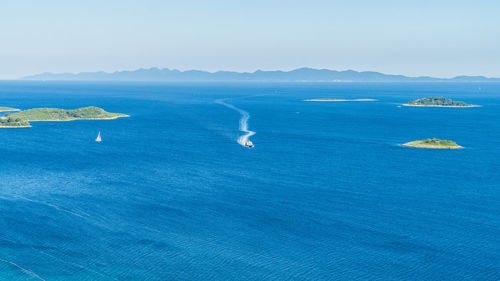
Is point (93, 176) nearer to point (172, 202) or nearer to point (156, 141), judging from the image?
point (172, 202)

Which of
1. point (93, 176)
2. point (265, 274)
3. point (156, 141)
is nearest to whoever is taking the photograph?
point (265, 274)

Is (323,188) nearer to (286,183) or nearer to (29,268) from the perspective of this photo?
(286,183)

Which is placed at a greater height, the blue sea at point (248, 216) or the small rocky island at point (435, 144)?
the small rocky island at point (435, 144)

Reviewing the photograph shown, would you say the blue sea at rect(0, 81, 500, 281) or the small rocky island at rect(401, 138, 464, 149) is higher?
the small rocky island at rect(401, 138, 464, 149)

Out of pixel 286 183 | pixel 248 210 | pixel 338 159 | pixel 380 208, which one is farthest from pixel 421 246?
pixel 338 159

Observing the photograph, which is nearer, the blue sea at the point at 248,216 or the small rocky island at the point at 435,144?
the blue sea at the point at 248,216

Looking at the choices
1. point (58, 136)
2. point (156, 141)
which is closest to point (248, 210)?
point (156, 141)

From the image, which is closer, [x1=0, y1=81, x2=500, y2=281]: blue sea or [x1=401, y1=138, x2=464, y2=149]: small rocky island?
[x1=0, y1=81, x2=500, y2=281]: blue sea

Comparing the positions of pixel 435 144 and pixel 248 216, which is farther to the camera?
pixel 435 144

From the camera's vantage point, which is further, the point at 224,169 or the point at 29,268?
the point at 224,169

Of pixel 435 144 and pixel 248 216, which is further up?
pixel 435 144

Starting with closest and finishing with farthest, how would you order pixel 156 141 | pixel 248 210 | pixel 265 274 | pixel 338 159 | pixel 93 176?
pixel 265 274 → pixel 248 210 → pixel 93 176 → pixel 338 159 → pixel 156 141
